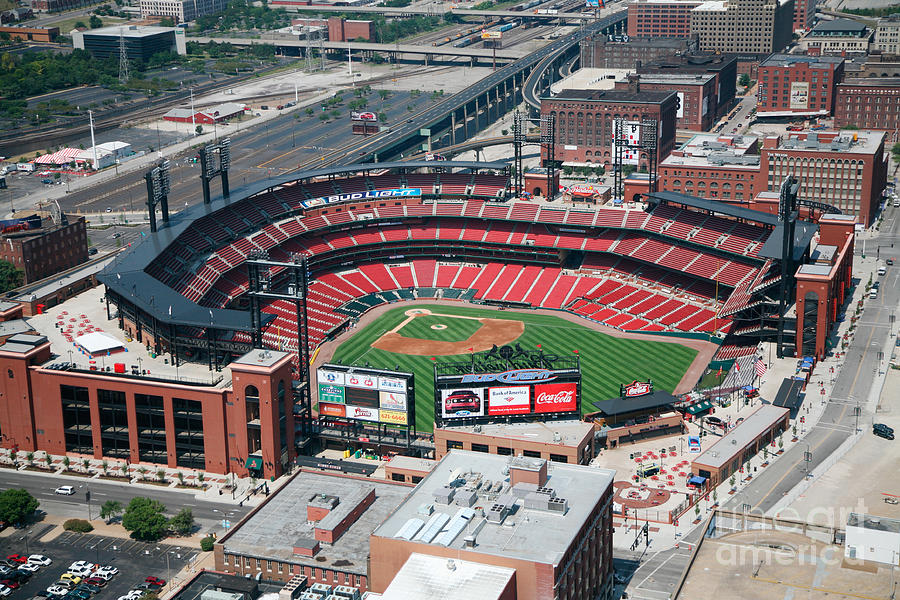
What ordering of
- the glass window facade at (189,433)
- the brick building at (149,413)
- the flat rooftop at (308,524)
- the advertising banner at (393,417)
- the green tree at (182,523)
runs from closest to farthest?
the flat rooftop at (308,524), the green tree at (182,523), the brick building at (149,413), the glass window facade at (189,433), the advertising banner at (393,417)

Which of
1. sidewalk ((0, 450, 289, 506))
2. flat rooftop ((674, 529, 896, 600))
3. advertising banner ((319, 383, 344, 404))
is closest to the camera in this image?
flat rooftop ((674, 529, 896, 600))

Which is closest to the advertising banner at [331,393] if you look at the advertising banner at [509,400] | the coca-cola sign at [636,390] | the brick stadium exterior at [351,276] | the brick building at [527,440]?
the brick stadium exterior at [351,276]

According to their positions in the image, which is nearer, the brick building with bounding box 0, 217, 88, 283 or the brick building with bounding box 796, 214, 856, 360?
the brick building with bounding box 796, 214, 856, 360

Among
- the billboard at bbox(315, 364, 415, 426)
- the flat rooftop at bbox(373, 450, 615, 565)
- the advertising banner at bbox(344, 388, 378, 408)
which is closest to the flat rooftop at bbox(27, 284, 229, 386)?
the billboard at bbox(315, 364, 415, 426)

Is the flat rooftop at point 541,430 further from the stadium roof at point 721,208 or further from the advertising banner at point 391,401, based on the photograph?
the stadium roof at point 721,208

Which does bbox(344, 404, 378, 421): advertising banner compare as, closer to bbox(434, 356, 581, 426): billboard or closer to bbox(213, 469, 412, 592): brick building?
bbox(434, 356, 581, 426): billboard

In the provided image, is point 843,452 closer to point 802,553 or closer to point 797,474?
point 797,474
